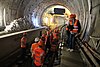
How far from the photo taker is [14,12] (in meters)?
16.8

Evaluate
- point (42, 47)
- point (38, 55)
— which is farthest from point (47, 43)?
point (38, 55)

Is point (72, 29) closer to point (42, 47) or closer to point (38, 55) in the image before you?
point (42, 47)

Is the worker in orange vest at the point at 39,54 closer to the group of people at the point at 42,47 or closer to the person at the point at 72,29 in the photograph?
the group of people at the point at 42,47

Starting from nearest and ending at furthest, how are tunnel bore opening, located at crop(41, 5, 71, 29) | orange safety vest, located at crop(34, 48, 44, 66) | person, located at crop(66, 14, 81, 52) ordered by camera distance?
1. orange safety vest, located at crop(34, 48, 44, 66)
2. person, located at crop(66, 14, 81, 52)
3. tunnel bore opening, located at crop(41, 5, 71, 29)

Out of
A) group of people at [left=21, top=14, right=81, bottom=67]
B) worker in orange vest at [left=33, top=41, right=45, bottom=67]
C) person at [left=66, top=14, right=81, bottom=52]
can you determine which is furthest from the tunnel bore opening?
worker in orange vest at [left=33, top=41, right=45, bottom=67]

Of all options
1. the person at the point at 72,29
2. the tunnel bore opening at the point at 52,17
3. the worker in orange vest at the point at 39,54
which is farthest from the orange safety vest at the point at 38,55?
the tunnel bore opening at the point at 52,17

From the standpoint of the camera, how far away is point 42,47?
633cm

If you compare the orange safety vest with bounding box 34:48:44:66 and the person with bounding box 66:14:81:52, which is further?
the person with bounding box 66:14:81:52

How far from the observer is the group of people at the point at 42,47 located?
6.17m

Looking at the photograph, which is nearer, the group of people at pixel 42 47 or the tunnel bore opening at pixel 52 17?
the group of people at pixel 42 47

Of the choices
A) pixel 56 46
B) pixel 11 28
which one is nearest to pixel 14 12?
pixel 11 28

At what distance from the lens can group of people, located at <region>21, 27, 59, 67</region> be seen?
617cm

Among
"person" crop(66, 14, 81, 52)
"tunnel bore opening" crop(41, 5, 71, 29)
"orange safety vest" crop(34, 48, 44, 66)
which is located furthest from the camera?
"tunnel bore opening" crop(41, 5, 71, 29)

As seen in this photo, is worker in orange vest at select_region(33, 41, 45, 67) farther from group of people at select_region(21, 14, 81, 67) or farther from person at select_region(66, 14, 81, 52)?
person at select_region(66, 14, 81, 52)
